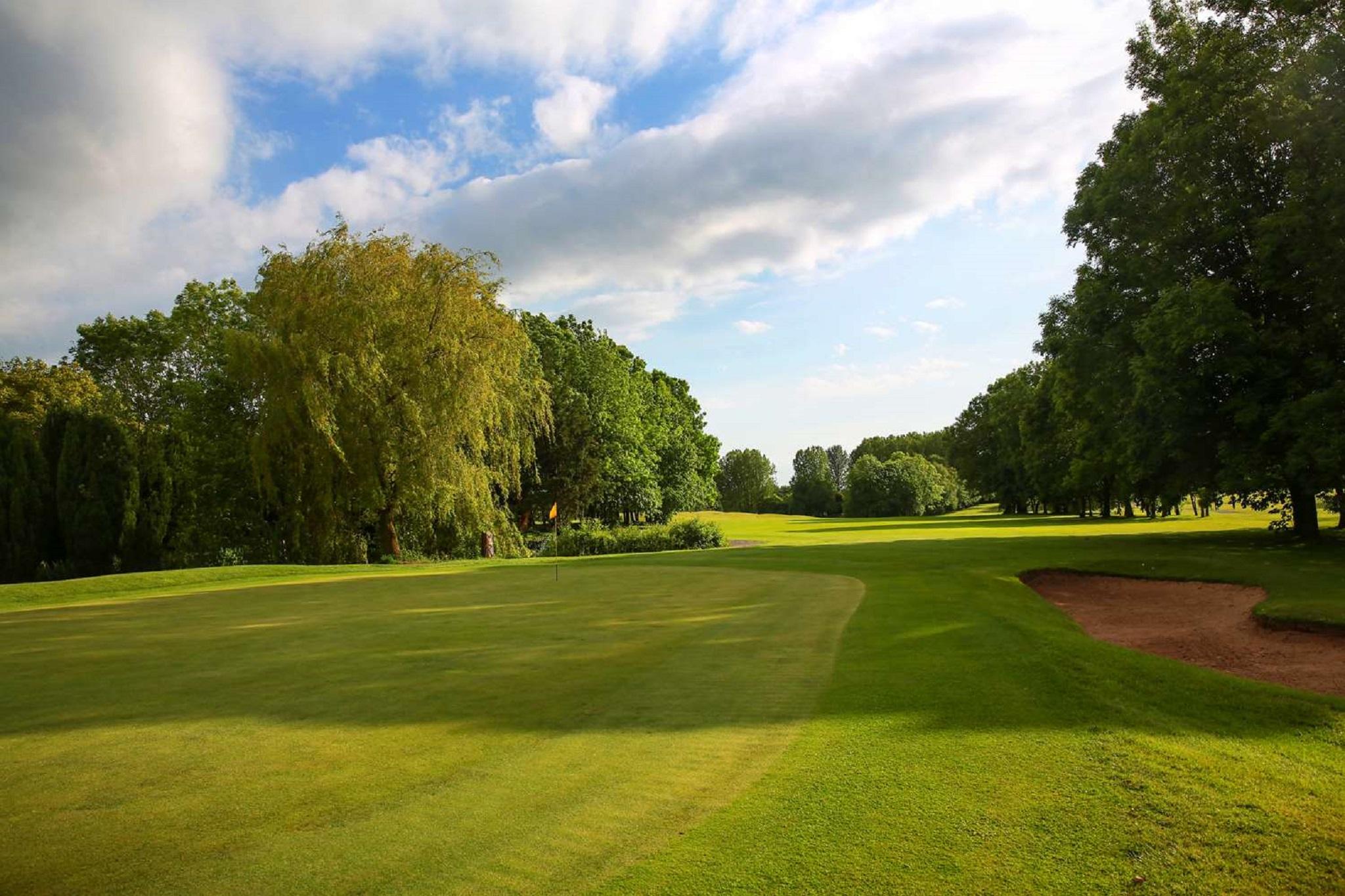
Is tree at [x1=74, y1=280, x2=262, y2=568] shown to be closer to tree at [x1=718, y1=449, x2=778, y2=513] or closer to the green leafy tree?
the green leafy tree

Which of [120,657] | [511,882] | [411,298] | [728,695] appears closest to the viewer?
[511,882]

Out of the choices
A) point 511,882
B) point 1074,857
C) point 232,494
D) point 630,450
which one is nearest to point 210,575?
point 232,494

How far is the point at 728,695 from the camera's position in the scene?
22.1ft

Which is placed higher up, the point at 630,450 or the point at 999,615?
the point at 630,450

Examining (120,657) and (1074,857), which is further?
(120,657)

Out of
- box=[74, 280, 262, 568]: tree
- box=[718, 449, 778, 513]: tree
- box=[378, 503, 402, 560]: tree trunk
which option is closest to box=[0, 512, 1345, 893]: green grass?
box=[378, 503, 402, 560]: tree trunk

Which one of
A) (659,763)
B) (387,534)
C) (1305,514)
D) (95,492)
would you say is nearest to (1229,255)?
(1305,514)

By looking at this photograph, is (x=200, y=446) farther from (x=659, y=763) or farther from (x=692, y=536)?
(x=659, y=763)

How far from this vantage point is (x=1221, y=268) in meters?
22.7

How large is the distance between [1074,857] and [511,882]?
2.76 metres

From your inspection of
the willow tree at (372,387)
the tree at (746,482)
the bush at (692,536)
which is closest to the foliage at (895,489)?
the tree at (746,482)

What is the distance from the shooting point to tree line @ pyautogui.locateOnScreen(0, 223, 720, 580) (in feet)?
86.6

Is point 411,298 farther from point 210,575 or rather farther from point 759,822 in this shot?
point 759,822

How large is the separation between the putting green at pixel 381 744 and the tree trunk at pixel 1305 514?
68.5 feet
